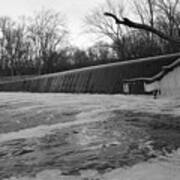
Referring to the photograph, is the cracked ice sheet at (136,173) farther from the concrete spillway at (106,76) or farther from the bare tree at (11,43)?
the bare tree at (11,43)

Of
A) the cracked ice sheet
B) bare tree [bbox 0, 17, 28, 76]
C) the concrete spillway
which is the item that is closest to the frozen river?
the cracked ice sheet

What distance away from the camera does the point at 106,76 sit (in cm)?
909

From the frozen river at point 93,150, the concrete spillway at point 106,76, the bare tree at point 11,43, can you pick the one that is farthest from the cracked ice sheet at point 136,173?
the bare tree at point 11,43

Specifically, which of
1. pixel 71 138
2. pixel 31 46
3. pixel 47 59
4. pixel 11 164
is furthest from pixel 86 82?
pixel 31 46

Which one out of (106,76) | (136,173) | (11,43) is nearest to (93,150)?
(136,173)

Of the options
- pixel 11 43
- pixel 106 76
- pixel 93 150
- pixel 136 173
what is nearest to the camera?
pixel 136 173

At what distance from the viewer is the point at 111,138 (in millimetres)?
2377

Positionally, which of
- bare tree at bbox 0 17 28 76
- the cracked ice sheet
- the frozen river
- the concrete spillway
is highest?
bare tree at bbox 0 17 28 76

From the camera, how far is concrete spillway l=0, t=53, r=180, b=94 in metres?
7.54

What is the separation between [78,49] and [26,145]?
30212mm

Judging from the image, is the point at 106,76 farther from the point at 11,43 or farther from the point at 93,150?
the point at 11,43

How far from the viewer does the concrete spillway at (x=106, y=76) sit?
754cm

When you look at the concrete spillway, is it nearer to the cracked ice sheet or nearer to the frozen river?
the frozen river

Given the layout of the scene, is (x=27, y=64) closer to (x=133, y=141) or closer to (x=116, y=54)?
(x=116, y=54)
